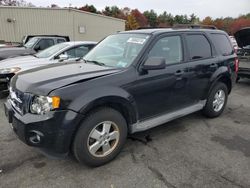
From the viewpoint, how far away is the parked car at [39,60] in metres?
5.25

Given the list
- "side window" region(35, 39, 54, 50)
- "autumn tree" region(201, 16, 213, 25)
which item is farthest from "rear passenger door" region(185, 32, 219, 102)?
"autumn tree" region(201, 16, 213, 25)

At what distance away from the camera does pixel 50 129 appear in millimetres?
2418

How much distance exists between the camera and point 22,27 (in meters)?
21.2

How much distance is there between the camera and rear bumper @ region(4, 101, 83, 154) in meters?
2.41

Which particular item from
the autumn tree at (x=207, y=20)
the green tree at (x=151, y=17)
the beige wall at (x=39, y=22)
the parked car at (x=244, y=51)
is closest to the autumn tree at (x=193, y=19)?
the autumn tree at (x=207, y=20)

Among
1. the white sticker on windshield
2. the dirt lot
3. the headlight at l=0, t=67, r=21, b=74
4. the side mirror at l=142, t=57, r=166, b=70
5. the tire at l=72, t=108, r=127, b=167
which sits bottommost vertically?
the dirt lot

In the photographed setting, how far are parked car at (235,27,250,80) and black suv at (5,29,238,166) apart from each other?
3564mm

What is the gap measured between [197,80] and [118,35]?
167 cm

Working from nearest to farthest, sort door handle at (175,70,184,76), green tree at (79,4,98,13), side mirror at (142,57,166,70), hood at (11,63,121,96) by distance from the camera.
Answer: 1. hood at (11,63,121,96)
2. side mirror at (142,57,166,70)
3. door handle at (175,70,184,76)
4. green tree at (79,4,98,13)

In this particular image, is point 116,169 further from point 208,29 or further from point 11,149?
point 208,29

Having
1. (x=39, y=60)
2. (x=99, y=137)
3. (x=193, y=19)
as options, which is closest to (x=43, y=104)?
(x=99, y=137)

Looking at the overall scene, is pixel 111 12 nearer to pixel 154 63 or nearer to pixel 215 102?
pixel 215 102

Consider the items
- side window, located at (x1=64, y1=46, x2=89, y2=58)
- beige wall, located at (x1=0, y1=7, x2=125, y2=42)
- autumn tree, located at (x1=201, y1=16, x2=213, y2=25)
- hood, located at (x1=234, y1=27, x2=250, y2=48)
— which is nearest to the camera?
side window, located at (x1=64, y1=46, x2=89, y2=58)

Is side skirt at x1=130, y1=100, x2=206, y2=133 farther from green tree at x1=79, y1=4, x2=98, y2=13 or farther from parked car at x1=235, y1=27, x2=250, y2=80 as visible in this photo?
green tree at x1=79, y1=4, x2=98, y2=13
